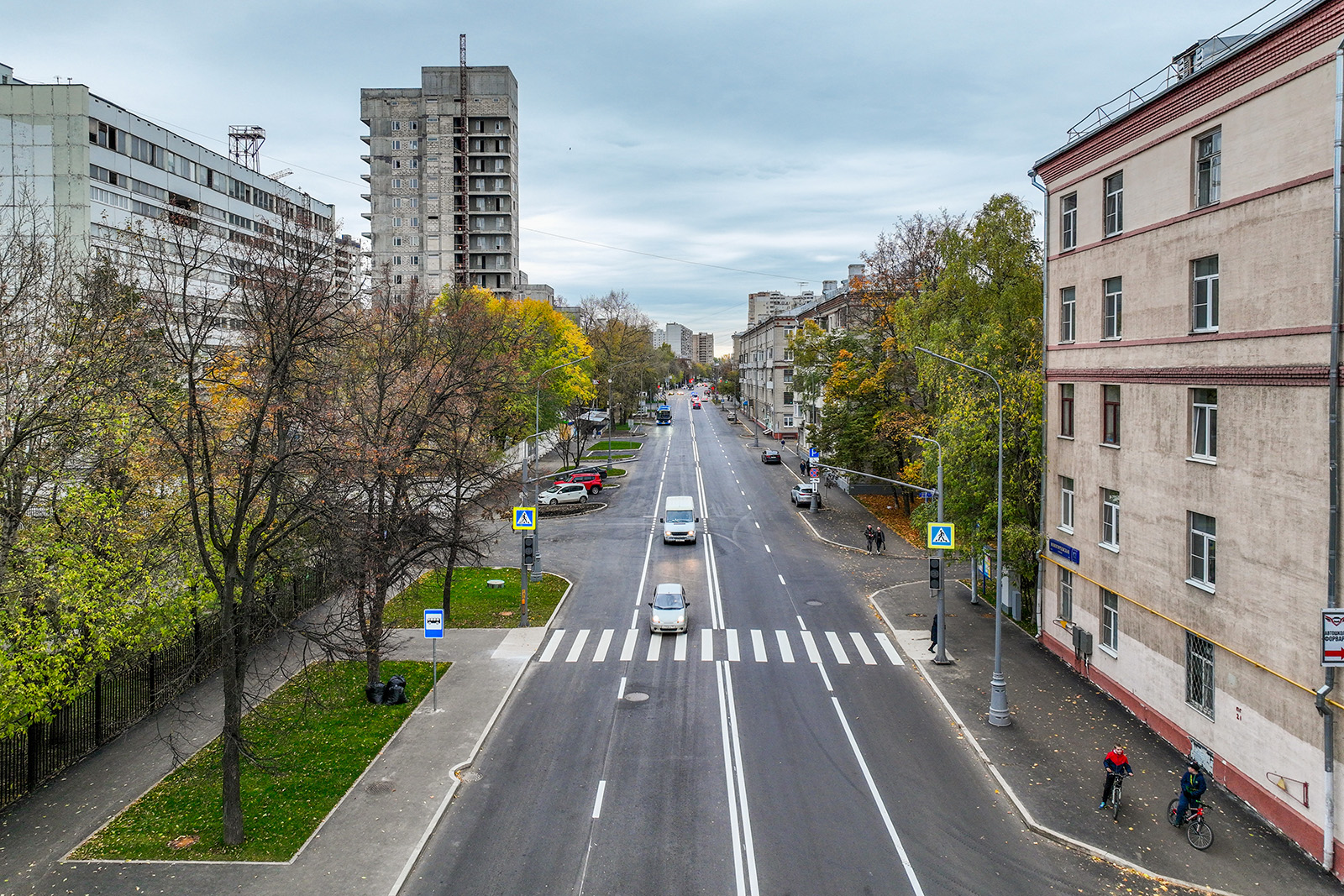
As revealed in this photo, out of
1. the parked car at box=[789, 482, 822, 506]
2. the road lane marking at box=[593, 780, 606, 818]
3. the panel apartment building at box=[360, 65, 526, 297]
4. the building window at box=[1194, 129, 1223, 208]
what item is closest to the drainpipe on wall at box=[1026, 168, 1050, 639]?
the building window at box=[1194, 129, 1223, 208]

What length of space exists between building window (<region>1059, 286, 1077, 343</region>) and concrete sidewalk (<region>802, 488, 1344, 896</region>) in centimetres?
988

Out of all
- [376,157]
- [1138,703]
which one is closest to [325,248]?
[1138,703]

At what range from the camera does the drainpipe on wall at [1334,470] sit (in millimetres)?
13523

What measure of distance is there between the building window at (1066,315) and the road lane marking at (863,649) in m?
11.3

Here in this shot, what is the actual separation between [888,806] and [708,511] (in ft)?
114

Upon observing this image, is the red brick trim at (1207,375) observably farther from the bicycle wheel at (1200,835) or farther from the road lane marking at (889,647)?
the road lane marking at (889,647)

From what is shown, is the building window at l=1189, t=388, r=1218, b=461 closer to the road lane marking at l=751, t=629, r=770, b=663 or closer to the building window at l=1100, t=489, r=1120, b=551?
the building window at l=1100, t=489, r=1120, b=551

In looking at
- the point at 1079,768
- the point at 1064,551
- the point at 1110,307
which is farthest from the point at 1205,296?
the point at 1079,768

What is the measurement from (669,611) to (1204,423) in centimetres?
1647

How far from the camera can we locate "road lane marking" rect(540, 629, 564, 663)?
25094 millimetres

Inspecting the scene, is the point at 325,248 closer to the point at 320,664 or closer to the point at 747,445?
the point at 320,664

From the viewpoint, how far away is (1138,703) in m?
20.1

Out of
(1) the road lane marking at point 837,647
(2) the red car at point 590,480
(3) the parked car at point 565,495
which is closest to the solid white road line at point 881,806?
(1) the road lane marking at point 837,647

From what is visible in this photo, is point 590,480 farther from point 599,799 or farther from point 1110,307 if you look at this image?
point 599,799
